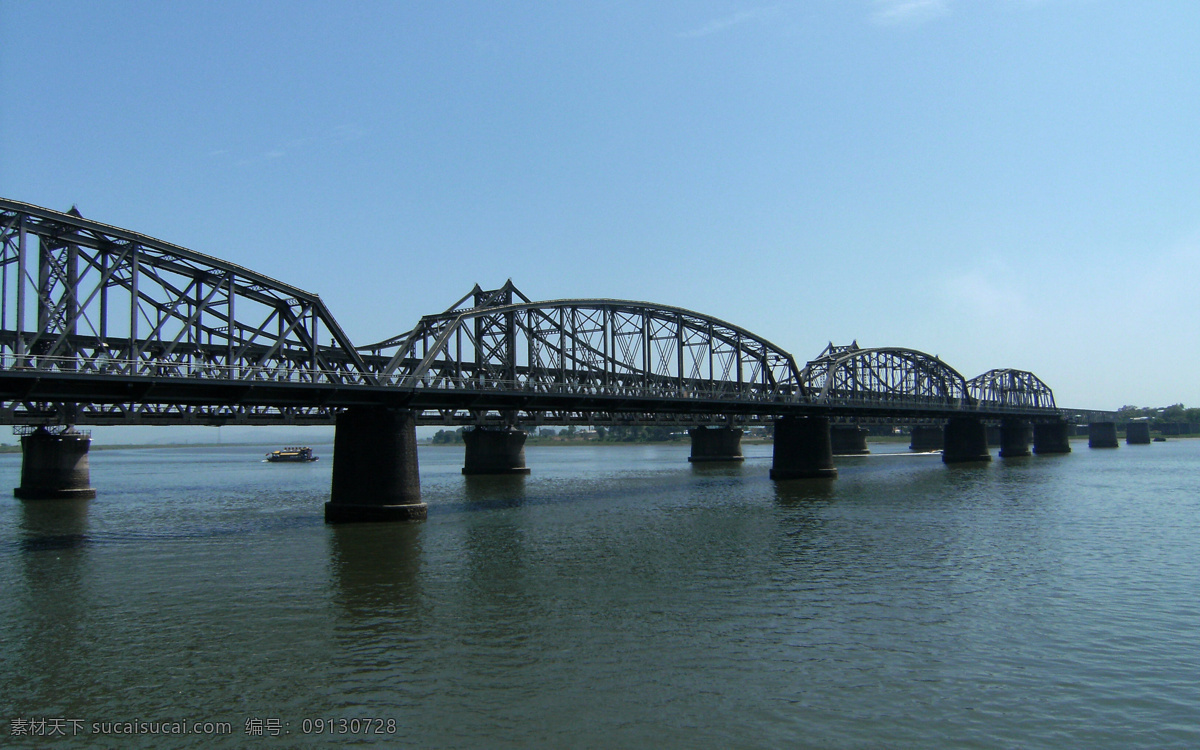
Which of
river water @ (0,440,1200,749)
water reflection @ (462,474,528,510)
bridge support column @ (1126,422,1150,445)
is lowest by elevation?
river water @ (0,440,1200,749)

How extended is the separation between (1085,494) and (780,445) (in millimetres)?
26789

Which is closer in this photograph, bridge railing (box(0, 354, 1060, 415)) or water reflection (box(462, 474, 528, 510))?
bridge railing (box(0, 354, 1060, 415))

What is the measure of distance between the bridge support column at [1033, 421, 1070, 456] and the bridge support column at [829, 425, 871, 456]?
93.8 ft

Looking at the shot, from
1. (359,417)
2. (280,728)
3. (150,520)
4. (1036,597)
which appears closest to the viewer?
(280,728)

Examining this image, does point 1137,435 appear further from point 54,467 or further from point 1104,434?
point 54,467

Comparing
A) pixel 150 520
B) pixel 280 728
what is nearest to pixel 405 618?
pixel 280 728

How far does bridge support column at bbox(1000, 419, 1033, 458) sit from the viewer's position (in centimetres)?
13112

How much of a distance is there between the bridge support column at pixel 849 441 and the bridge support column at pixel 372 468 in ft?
406

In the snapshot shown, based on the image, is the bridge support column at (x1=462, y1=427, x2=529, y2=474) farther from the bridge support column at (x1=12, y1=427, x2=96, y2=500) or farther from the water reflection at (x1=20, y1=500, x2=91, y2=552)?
the water reflection at (x1=20, y1=500, x2=91, y2=552)

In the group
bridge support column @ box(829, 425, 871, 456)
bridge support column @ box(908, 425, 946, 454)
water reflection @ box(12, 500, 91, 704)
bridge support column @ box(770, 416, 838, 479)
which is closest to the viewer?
water reflection @ box(12, 500, 91, 704)

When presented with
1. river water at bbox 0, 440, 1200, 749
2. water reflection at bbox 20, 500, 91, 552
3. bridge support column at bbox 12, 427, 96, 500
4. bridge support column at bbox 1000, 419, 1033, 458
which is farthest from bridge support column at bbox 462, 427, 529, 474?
bridge support column at bbox 1000, 419, 1033, 458

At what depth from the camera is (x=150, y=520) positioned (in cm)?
4850

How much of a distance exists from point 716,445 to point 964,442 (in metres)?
35.6

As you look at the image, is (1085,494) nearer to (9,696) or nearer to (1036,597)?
(1036,597)
